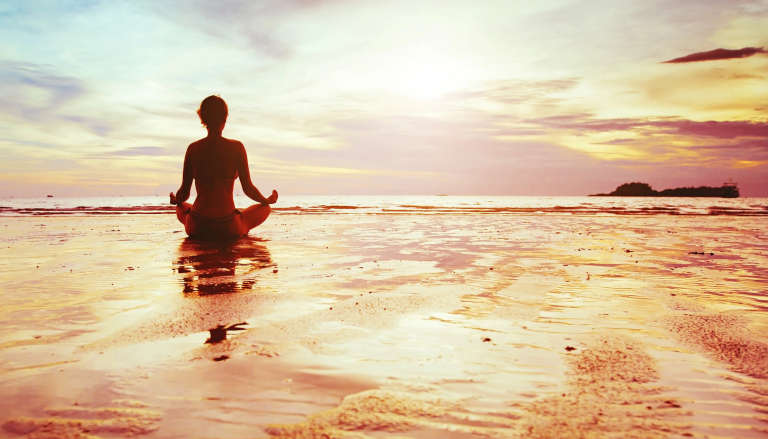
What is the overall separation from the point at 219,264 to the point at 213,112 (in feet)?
11.5

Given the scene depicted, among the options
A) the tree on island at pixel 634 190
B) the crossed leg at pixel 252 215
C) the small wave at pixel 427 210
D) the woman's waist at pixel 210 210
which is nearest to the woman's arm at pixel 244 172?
the woman's waist at pixel 210 210

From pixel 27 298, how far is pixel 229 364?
3.17 m

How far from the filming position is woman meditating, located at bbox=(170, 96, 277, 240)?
339 inches

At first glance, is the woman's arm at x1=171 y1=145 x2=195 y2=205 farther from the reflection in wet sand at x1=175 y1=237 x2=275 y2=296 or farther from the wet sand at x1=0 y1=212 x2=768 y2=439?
the wet sand at x1=0 y1=212 x2=768 y2=439

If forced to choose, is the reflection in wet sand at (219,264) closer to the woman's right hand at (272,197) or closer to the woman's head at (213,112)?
the woman's right hand at (272,197)

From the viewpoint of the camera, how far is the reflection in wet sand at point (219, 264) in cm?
489

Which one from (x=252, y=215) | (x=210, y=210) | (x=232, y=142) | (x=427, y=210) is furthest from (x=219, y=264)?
(x=427, y=210)

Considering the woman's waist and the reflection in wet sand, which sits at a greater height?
the woman's waist

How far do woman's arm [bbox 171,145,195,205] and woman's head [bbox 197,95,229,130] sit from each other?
611mm

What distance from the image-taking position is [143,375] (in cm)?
239

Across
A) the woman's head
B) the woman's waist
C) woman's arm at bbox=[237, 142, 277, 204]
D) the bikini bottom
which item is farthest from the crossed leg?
the woman's head

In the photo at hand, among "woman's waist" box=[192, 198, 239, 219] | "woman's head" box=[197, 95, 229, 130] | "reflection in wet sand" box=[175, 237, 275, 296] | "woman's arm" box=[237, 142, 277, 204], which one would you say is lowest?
"reflection in wet sand" box=[175, 237, 275, 296]

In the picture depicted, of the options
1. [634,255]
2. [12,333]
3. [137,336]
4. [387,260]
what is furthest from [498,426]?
[634,255]

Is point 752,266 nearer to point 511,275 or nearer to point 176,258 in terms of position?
point 511,275
